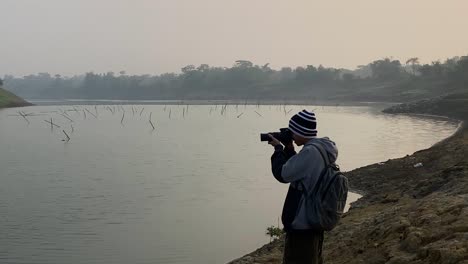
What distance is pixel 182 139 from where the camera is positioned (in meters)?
33.5

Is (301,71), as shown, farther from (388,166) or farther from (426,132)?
(388,166)

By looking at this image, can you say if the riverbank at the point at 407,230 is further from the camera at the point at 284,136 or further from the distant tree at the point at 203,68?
the distant tree at the point at 203,68

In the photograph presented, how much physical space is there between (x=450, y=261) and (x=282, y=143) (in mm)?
1930

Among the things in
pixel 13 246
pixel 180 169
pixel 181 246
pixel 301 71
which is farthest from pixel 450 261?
pixel 301 71

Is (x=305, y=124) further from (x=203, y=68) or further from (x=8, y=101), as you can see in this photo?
(x=203, y=68)

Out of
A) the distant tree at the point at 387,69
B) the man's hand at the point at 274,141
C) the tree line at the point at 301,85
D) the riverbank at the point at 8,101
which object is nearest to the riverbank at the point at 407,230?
the man's hand at the point at 274,141

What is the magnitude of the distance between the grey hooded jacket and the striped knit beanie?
7 centimetres

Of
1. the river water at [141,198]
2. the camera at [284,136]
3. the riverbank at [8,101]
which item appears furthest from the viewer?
the riverbank at [8,101]

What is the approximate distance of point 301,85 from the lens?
121062mm

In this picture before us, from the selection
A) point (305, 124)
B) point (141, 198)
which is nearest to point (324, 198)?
point (305, 124)

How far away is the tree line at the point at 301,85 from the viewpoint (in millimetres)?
89281

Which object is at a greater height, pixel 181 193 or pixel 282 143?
pixel 282 143

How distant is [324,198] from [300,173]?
0.28m

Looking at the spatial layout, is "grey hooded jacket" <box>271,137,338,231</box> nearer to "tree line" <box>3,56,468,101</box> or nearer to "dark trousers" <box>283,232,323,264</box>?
"dark trousers" <box>283,232,323,264</box>
